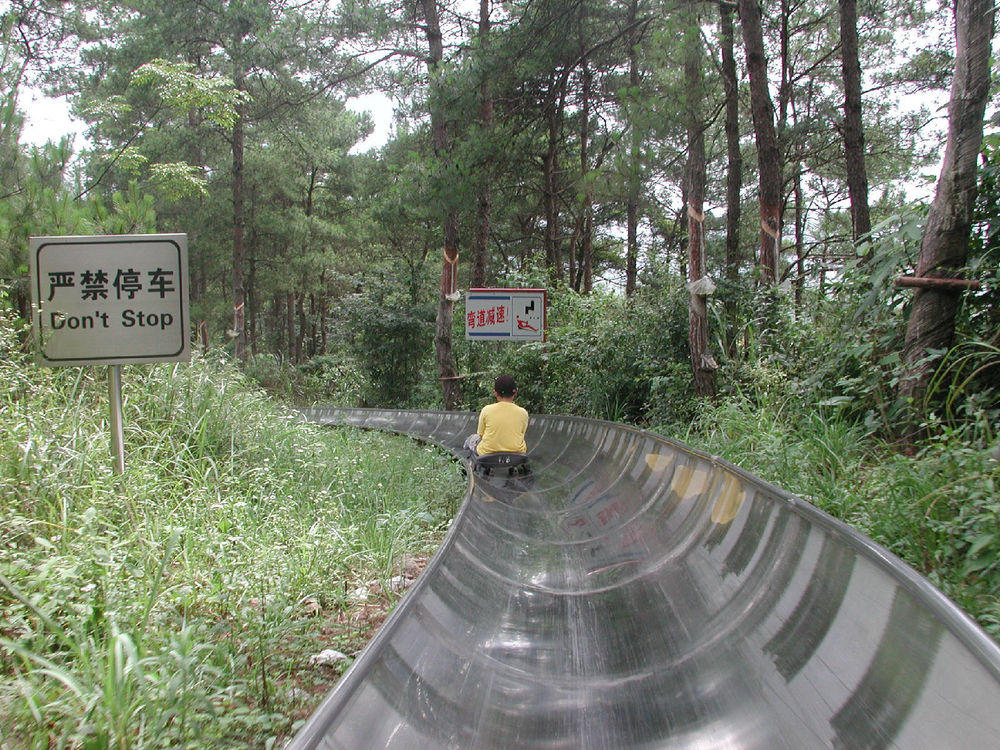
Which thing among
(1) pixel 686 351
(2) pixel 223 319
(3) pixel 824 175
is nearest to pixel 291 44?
(1) pixel 686 351

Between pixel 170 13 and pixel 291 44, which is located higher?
pixel 170 13

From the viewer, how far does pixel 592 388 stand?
12375mm

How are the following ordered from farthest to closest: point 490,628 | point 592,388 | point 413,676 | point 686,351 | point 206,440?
1. point 592,388
2. point 686,351
3. point 206,440
4. point 490,628
5. point 413,676

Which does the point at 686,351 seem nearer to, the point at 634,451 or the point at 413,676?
the point at 634,451

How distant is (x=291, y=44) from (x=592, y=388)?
414 inches

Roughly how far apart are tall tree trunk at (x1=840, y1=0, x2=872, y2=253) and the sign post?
512 inches

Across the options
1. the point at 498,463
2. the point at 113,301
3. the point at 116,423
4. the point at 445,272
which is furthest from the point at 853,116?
the point at 116,423

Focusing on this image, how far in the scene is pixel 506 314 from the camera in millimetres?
12789

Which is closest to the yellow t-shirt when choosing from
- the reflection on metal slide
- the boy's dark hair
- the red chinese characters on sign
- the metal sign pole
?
the boy's dark hair

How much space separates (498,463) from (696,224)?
12.7ft

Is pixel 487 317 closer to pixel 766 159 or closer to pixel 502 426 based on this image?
pixel 502 426

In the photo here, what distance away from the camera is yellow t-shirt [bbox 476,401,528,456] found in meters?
8.57

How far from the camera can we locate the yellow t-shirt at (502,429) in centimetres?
857

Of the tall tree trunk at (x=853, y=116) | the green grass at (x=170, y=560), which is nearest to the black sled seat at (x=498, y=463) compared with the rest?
the green grass at (x=170, y=560)
